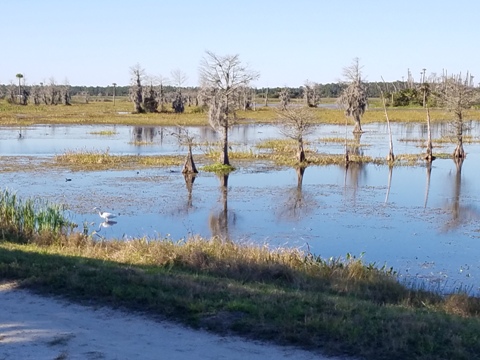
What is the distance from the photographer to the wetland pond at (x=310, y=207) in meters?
19.0

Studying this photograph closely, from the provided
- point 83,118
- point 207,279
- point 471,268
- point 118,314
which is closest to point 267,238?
point 471,268

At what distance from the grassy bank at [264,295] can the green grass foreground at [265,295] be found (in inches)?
0.6

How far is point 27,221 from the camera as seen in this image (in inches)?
685

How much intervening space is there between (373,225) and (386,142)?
37963 millimetres

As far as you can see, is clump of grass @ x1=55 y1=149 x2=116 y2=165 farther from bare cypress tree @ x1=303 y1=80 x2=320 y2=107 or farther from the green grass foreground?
bare cypress tree @ x1=303 y1=80 x2=320 y2=107

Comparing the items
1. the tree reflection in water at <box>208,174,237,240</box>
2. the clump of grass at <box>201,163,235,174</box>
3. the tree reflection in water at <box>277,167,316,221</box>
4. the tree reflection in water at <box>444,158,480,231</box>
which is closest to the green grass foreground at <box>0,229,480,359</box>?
the tree reflection in water at <box>208,174,237,240</box>

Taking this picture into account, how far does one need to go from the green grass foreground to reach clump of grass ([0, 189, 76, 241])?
169 centimetres

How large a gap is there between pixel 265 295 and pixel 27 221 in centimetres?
1013

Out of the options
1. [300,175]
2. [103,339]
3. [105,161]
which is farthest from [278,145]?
[103,339]

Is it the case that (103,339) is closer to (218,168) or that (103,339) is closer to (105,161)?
(218,168)

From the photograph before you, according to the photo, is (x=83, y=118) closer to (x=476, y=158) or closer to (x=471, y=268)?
(x=476, y=158)

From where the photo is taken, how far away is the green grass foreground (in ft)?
24.5

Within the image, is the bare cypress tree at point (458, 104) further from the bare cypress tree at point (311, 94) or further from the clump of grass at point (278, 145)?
the bare cypress tree at point (311, 94)

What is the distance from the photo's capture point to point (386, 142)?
59.7m
